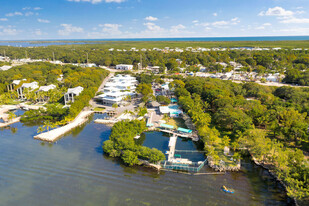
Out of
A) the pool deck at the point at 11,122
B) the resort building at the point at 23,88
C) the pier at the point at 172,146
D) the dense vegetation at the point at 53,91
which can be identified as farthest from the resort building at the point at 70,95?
the pier at the point at 172,146

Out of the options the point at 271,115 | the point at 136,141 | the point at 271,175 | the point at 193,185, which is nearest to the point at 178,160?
the point at 193,185

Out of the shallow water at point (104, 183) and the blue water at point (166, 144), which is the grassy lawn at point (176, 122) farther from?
the shallow water at point (104, 183)

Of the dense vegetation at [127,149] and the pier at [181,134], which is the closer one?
the dense vegetation at [127,149]

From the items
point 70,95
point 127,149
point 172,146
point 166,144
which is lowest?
point 166,144

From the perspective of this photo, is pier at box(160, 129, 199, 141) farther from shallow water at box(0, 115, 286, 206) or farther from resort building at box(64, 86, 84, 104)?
resort building at box(64, 86, 84, 104)

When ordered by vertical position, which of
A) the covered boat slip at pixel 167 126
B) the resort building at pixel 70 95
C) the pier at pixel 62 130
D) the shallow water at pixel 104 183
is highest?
the resort building at pixel 70 95

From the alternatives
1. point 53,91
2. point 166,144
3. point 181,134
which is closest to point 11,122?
point 53,91

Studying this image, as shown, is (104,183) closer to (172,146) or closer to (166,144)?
(172,146)
